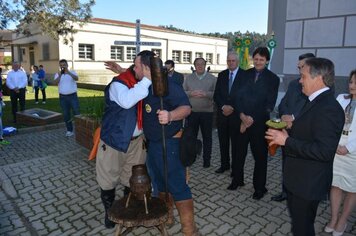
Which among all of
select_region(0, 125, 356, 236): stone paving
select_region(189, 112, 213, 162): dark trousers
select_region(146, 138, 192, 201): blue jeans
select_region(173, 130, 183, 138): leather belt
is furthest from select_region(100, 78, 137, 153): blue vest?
select_region(189, 112, 213, 162): dark trousers

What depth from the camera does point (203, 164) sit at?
5.94 meters

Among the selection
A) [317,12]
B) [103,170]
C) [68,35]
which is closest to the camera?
[103,170]

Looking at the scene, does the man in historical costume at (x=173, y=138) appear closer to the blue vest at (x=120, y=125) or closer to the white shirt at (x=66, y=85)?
the blue vest at (x=120, y=125)

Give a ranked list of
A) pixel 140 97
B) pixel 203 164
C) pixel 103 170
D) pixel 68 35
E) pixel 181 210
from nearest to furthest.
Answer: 1. pixel 140 97
2. pixel 181 210
3. pixel 103 170
4. pixel 203 164
5. pixel 68 35

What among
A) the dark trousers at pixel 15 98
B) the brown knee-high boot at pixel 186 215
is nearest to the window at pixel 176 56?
the dark trousers at pixel 15 98

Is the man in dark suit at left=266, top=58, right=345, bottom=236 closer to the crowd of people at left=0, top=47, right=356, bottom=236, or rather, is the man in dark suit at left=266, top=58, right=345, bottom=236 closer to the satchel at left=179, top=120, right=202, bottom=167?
the crowd of people at left=0, top=47, right=356, bottom=236

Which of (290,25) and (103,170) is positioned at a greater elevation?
(290,25)

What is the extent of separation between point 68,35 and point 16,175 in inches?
921

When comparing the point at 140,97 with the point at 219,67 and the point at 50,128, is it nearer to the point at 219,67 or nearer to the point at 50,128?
the point at 50,128

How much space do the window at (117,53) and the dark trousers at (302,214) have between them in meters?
30.1

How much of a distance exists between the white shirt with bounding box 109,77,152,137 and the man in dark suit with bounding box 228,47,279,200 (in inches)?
77.8

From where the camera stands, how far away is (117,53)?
31406mm

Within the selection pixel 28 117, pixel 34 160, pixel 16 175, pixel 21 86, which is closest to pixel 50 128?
pixel 28 117

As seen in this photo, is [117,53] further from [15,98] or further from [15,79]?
[15,98]
